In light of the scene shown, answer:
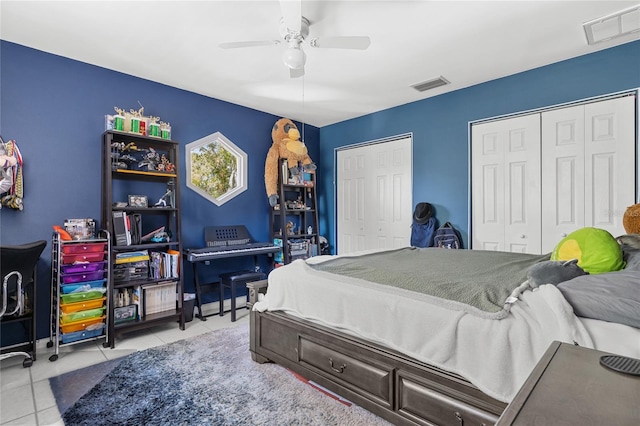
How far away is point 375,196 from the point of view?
189 inches

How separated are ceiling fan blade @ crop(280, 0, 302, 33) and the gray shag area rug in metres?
2.45

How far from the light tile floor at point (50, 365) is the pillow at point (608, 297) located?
2.71 meters

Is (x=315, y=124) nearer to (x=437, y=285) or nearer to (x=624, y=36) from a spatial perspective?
(x=624, y=36)

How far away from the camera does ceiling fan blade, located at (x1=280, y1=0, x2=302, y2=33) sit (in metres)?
2.02

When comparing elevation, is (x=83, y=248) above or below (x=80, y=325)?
above

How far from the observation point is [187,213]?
3902mm

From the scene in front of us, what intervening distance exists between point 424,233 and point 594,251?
2374 millimetres

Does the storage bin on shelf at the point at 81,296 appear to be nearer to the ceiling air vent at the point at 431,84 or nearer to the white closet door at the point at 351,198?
the white closet door at the point at 351,198

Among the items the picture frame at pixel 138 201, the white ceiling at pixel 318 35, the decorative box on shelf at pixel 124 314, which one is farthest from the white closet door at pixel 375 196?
the decorative box on shelf at pixel 124 314

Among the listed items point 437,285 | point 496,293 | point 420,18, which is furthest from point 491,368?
point 420,18

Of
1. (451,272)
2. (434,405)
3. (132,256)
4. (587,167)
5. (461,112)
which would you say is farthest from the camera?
(461,112)

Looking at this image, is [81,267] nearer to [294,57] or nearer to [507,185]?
[294,57]

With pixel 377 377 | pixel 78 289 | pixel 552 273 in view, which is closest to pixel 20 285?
pixel 78 289

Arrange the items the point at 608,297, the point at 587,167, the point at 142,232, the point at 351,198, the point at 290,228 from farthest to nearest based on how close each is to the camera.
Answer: the point at 351,198 → the point at 290,228 → the point at 142,232 → the point at 587,167 → the point at 608,297
